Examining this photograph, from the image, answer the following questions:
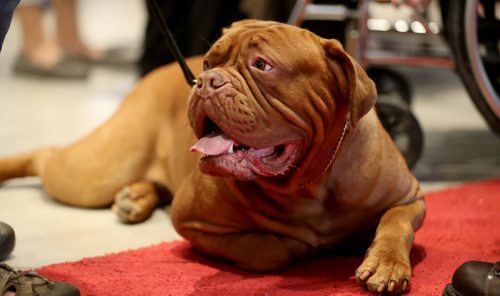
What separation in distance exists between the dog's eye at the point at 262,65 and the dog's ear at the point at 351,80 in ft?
0.47

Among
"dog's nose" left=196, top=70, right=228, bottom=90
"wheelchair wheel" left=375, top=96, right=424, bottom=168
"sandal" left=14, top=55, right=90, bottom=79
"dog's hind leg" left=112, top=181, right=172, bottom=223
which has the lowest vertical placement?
"sandal" left=14, top=55, right=90, bottom=79

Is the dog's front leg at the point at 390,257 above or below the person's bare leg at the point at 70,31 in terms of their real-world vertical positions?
above

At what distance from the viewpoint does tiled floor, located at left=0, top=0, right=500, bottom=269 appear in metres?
2.44

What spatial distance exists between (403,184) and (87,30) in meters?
5.47

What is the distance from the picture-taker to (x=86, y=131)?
12.7ft

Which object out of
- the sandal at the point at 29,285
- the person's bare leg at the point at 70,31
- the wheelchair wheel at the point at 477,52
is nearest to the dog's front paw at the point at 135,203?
the sandal at the point at 29,285

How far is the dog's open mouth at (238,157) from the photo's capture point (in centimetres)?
180

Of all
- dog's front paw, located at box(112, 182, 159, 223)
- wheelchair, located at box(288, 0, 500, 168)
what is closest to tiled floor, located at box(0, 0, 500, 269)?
dog's front paw, located at box(112, 182, 159, 223)

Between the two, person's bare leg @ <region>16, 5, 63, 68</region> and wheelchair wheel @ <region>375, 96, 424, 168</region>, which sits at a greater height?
wheelchair wheel @ <region>375, 96, 424, 168</region>

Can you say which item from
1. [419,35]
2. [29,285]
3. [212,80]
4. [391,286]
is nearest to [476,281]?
[391,286]

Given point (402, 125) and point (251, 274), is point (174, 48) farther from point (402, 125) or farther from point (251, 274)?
point (402, 125)

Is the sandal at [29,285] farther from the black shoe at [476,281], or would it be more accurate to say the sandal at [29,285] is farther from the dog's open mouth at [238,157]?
the black shoe at [476,281]

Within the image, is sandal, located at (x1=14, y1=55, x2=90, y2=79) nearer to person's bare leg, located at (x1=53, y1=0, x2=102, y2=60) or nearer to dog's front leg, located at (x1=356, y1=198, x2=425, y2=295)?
person's bare leg, located at (x1=53, y1=0, x2=102, y2=60)

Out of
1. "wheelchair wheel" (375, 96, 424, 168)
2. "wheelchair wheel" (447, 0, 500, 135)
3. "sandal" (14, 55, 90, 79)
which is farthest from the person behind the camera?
"sandal" (14, 55, 90, 79)
